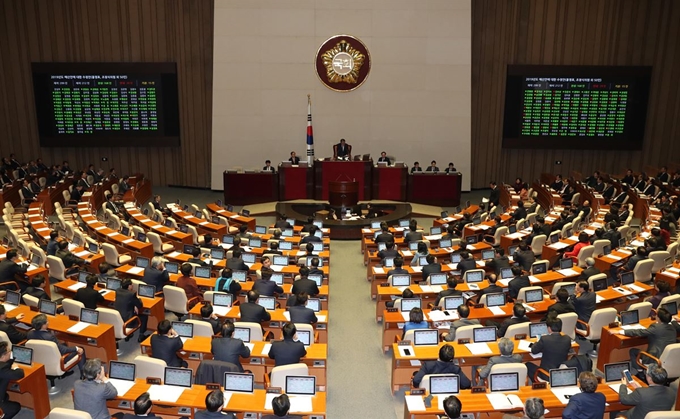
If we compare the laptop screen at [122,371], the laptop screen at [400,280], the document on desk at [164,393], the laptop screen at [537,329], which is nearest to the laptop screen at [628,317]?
the laptop screen at [537,329]

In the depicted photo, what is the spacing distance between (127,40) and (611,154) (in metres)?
20.7

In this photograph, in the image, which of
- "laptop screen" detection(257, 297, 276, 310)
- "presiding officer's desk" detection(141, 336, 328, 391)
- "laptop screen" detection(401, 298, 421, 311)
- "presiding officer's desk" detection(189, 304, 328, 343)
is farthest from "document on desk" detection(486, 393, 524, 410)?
"laptop screen" detection(257, 297, 276, 310)

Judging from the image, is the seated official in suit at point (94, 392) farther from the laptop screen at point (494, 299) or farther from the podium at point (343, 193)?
the podium at point (343, 193)

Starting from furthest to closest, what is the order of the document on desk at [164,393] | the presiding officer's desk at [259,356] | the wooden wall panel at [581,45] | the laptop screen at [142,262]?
the wooden wall panel at [581,45] → the laptop screen at [142,262] → the presiding officer's desk at [259,356] → the document on desk at [164,393]

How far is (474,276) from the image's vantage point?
11.6m

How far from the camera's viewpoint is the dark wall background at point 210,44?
76.0 ft

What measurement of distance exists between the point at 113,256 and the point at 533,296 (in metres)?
8.98

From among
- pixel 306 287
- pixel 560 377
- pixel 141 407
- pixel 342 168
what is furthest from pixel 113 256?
pixel 342 168

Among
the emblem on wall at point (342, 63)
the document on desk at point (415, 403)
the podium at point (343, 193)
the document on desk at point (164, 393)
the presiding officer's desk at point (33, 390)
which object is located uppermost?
the emblem on wall at point (342, 63)

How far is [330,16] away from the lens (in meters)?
22.4

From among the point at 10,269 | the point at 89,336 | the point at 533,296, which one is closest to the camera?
the point at 89,336

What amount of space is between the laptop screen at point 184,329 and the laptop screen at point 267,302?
1.55 metres

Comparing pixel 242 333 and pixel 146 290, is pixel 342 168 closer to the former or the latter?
pixel 146 290

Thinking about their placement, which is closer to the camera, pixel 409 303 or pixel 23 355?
pixel 23 355
